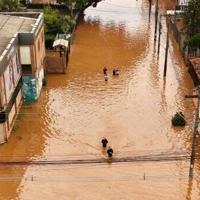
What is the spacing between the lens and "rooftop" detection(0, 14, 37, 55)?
4460 centimetres

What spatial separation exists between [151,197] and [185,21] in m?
33.0

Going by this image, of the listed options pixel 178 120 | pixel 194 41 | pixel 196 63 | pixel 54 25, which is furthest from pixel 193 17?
pixel 178 120

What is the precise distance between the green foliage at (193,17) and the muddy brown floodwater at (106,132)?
12.1ft

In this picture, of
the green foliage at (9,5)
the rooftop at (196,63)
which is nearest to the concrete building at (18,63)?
the green foliage at (9,5)

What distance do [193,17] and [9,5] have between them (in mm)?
23011

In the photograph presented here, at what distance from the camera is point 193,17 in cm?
5878

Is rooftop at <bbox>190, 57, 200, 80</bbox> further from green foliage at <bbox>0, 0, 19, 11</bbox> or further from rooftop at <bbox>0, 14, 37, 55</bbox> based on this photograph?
green foliage at <bbox>0, 0, 19, 11</bbox>

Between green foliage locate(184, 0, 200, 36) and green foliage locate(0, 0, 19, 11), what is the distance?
2174cm

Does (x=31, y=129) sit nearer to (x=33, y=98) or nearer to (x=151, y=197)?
(x=33, y=98)

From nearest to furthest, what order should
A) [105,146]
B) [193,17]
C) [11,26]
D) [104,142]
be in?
[104,142], [105,146], [11,26], [193,17]

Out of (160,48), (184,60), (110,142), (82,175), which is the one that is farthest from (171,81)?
(82,175)

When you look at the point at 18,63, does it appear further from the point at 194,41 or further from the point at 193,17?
the point at 193,17

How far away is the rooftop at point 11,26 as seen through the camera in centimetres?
4460

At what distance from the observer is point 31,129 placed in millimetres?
42000
